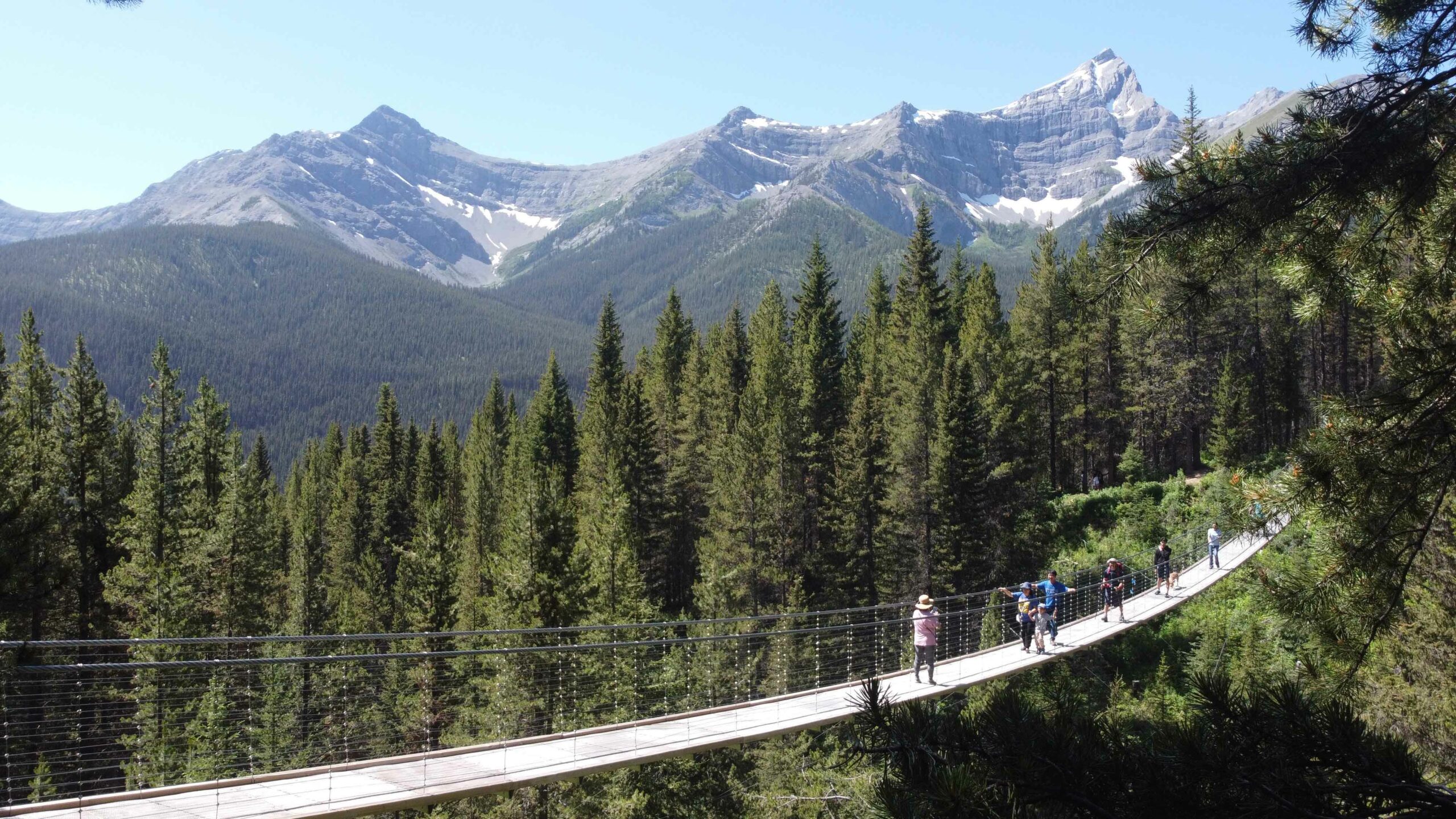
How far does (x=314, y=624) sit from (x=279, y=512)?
88.8 feet

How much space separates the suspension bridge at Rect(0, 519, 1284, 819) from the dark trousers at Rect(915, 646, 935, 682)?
270mm

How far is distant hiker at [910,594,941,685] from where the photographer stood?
13203mm

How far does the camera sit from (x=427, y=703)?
1867 cm

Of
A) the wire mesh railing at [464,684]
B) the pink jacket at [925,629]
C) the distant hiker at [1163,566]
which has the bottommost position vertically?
the wire mesh railing at [464,684]

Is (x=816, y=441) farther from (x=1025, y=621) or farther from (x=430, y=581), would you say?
(x=1025, y=621)

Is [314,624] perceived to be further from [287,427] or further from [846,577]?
[287,427]

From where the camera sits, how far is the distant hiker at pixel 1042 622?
15.5 m

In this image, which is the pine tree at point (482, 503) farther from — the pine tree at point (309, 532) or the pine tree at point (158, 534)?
the pine tree at point (158, 534)

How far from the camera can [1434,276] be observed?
191 inches

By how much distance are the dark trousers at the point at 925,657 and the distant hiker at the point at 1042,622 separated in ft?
9.19

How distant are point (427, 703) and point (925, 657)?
10.3m

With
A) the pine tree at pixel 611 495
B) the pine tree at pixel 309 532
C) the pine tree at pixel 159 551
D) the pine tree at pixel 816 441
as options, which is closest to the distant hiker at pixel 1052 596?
the pine tree at pixel 611 495

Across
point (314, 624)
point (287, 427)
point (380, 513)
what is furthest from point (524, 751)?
point (287, 427)

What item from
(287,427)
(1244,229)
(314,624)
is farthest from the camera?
(287,427)
